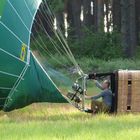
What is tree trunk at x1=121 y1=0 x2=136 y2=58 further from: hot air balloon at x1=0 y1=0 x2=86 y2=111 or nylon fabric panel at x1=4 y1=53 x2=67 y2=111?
nylon fabric panel at x1=4 y1=53 x2=67 y2=111

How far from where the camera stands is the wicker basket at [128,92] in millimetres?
13281

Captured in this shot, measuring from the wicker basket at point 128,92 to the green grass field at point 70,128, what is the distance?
26.7 inches

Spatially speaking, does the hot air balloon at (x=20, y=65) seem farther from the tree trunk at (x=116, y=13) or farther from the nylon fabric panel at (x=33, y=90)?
the tree trunk at (x=116, y=13)

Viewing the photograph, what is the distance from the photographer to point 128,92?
13.4m

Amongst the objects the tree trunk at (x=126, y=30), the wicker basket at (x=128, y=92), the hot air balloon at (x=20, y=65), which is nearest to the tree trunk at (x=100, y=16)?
the tree trunk at (x=126, y=30)

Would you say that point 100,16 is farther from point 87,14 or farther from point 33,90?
point 33,90

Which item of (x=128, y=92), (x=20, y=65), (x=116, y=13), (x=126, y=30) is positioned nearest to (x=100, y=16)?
(x=116, y=13)

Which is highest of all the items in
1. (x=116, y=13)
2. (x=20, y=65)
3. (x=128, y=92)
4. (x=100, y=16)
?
(x=116, y=13)

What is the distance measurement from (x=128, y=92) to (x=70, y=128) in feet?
12.2

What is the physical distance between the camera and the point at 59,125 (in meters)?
10.5

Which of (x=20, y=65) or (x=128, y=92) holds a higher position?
(x=20, y=65)

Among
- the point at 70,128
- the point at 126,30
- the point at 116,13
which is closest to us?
the point at 70,128

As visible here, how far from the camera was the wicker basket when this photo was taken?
1328 centimetres

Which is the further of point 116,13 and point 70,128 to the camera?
point 116,13
